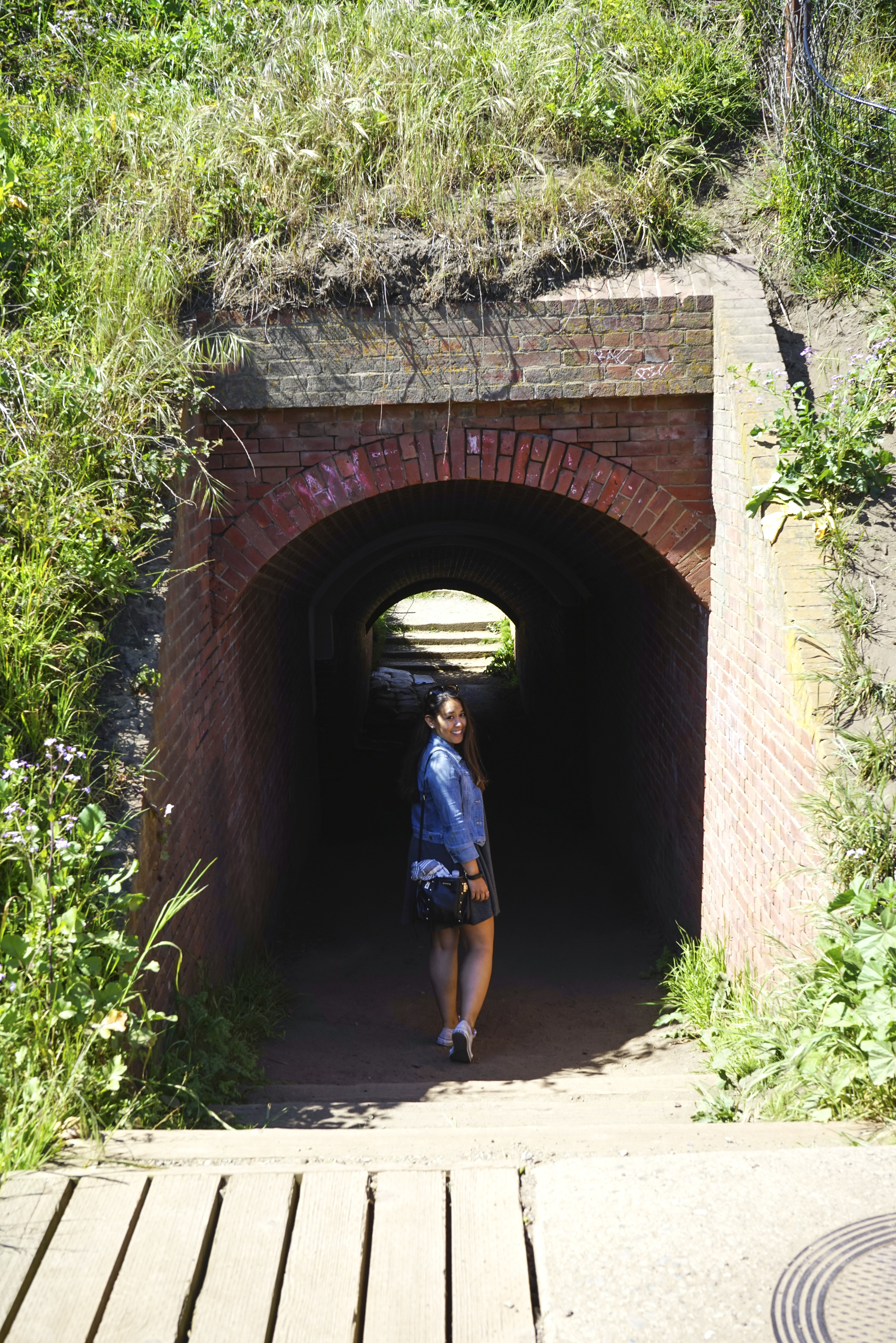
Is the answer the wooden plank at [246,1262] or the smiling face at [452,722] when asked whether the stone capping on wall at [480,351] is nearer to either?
the smiling face at [452,722]

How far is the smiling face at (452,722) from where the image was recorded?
4.52m

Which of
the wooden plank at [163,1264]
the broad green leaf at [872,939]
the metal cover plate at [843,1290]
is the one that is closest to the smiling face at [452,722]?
the broad green leaf at [872,939]

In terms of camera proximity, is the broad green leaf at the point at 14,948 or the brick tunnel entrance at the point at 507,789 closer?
the broad green leaf at the point at 14,948

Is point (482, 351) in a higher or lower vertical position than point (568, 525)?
higher

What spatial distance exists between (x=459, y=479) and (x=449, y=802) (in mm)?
1751

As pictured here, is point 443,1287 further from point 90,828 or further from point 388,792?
point 388,792

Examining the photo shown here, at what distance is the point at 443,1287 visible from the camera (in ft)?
6.63

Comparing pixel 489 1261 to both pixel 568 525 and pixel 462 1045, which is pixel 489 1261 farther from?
pixel 568 525

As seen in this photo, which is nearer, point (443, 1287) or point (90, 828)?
point (443, 1287)

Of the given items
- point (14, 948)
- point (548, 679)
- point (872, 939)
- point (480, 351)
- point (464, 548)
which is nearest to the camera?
point (14, 948)

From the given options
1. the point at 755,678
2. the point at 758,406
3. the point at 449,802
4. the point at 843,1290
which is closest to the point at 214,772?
the point at 449,802

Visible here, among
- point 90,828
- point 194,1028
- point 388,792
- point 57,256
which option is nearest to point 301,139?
point 57,256

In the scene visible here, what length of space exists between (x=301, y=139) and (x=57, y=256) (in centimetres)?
152

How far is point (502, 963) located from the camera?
6.25 m
